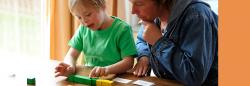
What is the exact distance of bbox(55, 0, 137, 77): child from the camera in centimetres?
144

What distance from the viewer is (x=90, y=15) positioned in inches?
57.2

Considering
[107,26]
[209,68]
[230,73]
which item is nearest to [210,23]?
[209,68]

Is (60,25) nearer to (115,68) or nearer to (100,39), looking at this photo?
(100,39)

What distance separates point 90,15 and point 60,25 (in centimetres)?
135

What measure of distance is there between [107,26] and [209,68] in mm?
536

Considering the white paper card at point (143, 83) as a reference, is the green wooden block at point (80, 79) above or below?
above

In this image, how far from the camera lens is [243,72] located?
485 mm

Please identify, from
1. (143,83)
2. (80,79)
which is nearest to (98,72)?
(80,79)

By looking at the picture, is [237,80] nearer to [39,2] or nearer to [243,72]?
[243,72]

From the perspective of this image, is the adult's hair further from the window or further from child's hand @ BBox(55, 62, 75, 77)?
the window

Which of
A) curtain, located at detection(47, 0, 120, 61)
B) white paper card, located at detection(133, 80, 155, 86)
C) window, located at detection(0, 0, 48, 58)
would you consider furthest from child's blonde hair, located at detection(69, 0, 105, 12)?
window, located at detection(0, 0, 48, 58)

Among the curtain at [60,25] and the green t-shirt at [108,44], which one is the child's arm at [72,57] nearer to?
the green t-shirt at [108,44]

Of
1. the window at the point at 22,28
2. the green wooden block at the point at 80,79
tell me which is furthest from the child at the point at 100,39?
the window at the point at 22,28

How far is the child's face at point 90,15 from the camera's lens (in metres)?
1.43
